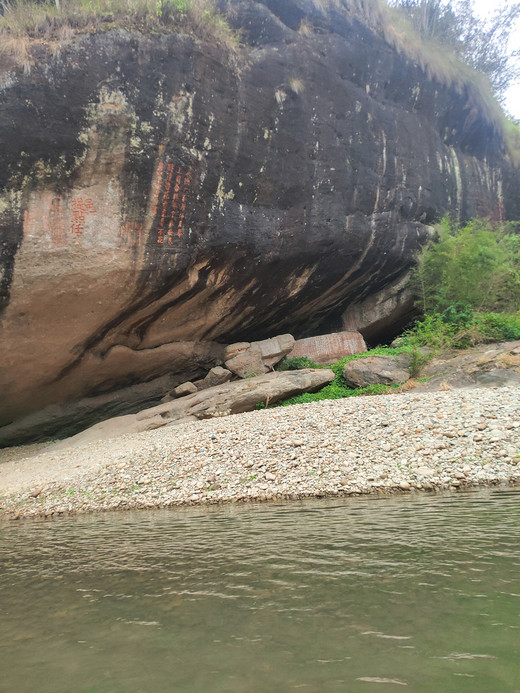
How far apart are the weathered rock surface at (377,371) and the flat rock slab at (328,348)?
1975 millimetres

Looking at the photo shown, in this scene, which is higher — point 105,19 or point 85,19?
point 105,19

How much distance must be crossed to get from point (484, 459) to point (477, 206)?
1545 cm

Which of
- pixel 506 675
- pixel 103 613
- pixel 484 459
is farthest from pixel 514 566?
pixel 484 459

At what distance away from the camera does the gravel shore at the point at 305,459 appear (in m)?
5.59

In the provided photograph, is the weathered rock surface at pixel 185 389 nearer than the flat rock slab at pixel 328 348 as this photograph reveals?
Yes

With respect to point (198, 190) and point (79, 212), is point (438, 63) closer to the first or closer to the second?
point (198, 190)

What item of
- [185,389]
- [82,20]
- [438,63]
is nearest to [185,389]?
[185,389]

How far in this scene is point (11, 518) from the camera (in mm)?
6484

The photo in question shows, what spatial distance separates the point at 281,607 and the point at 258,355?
1170 cm

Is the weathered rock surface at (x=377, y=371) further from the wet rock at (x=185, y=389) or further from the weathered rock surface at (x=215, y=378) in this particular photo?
the wet rock at (x=185, y=389)

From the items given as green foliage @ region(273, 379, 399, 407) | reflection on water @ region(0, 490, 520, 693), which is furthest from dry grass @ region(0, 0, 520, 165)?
reflection on water @ region(0, 490, 520, 693)

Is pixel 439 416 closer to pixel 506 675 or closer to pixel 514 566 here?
pixel 514 566

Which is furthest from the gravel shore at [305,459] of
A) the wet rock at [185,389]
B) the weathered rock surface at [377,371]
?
the wet rock at [185,389]

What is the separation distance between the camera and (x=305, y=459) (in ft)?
20.9
